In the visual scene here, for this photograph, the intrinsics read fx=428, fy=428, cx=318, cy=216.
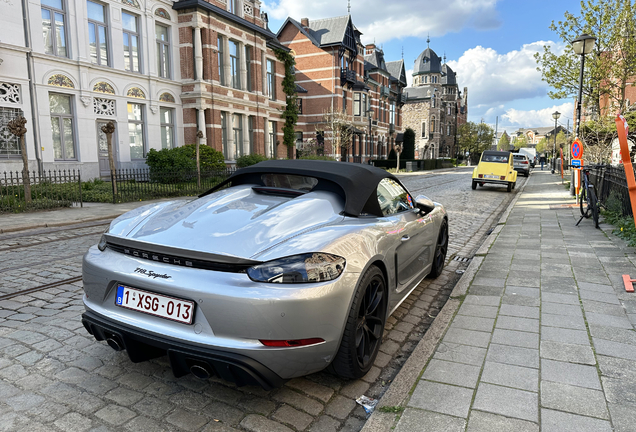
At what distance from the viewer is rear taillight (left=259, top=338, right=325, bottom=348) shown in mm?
2312

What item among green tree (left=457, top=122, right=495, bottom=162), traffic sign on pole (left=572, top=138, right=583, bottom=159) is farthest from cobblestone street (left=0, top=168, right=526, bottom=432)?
green tree (left=457, top=122, right=495, bottom=162)

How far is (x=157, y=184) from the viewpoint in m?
15.9

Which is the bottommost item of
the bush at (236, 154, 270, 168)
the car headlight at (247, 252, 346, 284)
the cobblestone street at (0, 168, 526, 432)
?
the cobblestone street at (0, 168, 526, 432)

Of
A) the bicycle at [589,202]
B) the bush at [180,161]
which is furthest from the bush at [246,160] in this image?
the bicycle at [589,202]

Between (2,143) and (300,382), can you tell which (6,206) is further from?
(300,382)

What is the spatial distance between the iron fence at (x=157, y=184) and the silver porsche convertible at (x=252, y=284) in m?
12.7

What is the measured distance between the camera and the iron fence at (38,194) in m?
11.5

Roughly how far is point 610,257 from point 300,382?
536 cm

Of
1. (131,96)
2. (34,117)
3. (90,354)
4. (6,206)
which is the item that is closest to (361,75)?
(131,96)

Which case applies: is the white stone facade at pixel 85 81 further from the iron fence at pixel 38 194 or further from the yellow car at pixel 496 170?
Answer: the yellow car at pixel 496 170

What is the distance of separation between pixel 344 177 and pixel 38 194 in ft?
42.5

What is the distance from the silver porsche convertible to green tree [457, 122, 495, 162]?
85324 millimetres

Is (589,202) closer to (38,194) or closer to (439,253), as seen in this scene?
(439,253)

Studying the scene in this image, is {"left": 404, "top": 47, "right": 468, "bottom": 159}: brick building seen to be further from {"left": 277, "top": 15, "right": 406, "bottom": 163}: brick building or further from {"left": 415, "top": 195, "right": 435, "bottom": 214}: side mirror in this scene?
{"left": 415, "top": 195, "right": 435, "bottom": 214}: side mirror
